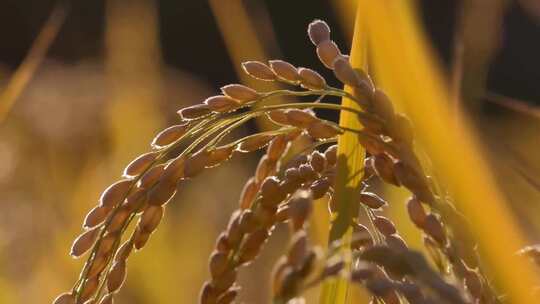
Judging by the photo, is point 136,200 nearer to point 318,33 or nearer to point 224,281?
point 224,281

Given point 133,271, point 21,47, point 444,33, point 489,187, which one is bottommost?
point 444,33

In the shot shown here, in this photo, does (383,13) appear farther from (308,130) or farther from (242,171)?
(242,171)

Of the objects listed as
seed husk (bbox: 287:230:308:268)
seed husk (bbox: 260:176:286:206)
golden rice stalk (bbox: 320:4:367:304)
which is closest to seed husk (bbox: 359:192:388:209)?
golden rice stalk (bbox: 320:4:367:304)

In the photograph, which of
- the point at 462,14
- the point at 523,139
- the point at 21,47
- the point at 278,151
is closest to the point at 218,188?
the point at 523,139

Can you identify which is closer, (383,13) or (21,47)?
(383,13)

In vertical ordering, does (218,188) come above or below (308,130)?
below

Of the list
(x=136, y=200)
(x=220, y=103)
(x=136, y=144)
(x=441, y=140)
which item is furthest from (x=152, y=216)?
(x=136, y=144)
